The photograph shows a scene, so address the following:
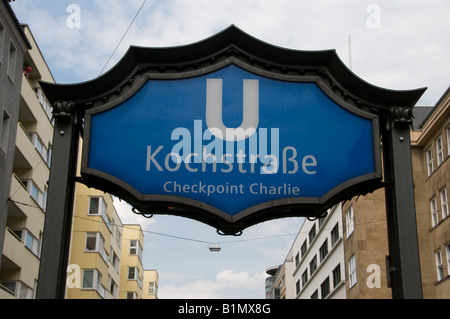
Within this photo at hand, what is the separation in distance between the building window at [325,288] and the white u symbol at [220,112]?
5115 centimetres

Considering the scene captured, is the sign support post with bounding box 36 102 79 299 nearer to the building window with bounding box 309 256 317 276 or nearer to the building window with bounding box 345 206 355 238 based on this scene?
the building window with bounding box 345 206 355 238

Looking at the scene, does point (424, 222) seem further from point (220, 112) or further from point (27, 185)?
point (220, 112)

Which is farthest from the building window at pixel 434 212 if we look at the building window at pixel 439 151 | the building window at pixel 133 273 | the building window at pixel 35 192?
the building window at pixel 133 273

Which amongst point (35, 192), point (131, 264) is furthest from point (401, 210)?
point (131, 264)

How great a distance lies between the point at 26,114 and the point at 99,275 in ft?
65.3

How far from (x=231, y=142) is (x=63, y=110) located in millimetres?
2127

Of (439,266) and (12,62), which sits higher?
(12,62)

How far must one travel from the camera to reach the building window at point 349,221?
1918 inches

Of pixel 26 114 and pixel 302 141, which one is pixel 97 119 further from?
pixel 26 114

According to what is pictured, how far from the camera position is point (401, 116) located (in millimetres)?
8250

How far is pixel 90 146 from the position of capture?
319 inches

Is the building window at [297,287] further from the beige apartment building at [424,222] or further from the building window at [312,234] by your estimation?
the beige apartment building at [424,222]

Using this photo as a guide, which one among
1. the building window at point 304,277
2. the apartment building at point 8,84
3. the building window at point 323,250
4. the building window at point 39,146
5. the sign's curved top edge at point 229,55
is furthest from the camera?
the building window at point 304,277
